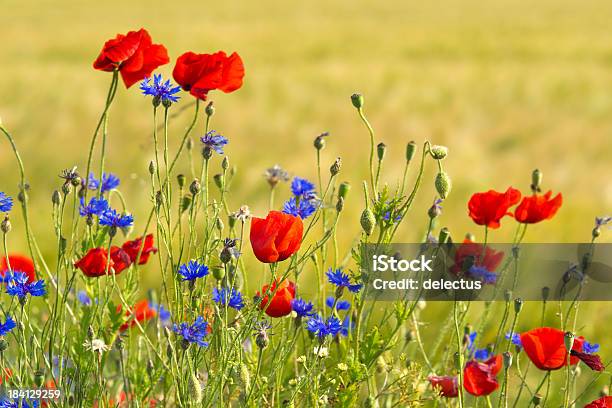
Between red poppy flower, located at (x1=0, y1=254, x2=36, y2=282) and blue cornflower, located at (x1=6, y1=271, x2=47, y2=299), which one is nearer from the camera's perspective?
blue cornflower, located at (x1=6, y1=271, x2=47, y2=299)

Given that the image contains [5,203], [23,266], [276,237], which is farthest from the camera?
[23,266]

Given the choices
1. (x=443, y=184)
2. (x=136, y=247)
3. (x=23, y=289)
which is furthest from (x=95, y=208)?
(x=443, y=184)

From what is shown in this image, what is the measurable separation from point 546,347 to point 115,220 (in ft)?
1.95

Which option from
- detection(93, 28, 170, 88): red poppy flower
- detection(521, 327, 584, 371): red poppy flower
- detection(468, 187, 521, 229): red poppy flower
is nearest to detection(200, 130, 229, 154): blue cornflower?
detection(93, 28, 170, 88): red poppy flower

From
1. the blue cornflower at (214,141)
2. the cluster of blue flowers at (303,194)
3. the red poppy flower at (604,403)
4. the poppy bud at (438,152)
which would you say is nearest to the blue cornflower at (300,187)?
the cluster of blue flowers at (303,194)

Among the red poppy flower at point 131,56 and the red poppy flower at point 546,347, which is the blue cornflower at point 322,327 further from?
the red poppy flower at point 131,56

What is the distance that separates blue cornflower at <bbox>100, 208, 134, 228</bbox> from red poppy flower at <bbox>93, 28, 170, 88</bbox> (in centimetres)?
17

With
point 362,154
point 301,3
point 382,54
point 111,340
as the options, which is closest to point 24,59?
point 382,54

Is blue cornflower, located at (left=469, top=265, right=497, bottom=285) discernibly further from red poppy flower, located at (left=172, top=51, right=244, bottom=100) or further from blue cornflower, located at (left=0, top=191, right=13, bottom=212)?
blue cornflower, located at (left=0, top=191, right=13, bottom=212)

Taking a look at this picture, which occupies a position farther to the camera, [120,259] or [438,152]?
[120,259]

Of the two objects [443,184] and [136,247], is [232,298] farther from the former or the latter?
[443,184]

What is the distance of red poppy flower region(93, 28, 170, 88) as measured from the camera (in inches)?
44.5

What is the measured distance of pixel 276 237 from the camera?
104cm

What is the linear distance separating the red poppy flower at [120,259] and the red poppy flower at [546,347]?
544 millimetres
